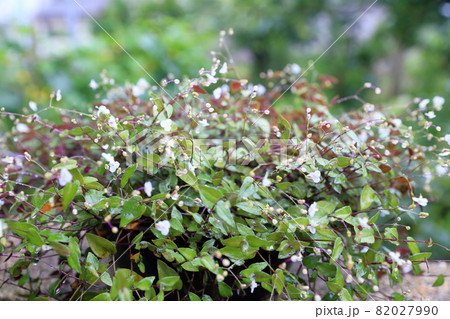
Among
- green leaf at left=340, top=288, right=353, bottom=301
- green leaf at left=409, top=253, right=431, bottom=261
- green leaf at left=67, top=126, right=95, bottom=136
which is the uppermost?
green leaf at left=67, top=126, right=95, bottom=136

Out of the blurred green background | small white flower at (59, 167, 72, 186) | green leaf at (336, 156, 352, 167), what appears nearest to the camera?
small white flower at (59, 167, 72, 186)

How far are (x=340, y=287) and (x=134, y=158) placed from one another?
15.2 inches

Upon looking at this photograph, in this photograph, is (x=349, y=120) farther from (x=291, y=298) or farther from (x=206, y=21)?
(x=206, y=21)

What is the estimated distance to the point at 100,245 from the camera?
55 cm

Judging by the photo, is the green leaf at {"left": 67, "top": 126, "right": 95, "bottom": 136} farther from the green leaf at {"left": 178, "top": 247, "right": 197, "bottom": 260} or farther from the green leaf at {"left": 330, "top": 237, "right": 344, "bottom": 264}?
the green leaf at {"left": 330, "top": 237, "right": 344, "bottom": 264}

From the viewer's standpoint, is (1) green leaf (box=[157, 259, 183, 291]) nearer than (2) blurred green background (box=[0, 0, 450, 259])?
Yes

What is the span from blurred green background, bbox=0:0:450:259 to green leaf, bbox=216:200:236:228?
1.44m

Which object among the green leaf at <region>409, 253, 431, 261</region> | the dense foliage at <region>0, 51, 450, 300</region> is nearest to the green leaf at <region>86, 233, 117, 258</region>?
the dense foliage at <region>0, 51, 450, 300</region>

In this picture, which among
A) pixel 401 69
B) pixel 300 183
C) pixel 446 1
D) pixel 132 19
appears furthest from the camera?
pixel 401 69

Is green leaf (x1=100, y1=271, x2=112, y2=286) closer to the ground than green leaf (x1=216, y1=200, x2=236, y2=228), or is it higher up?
closer to the ground

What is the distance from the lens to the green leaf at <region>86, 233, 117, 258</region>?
1.79ft

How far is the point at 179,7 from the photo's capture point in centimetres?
367

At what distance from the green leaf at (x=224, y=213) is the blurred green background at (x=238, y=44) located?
4.74ft
